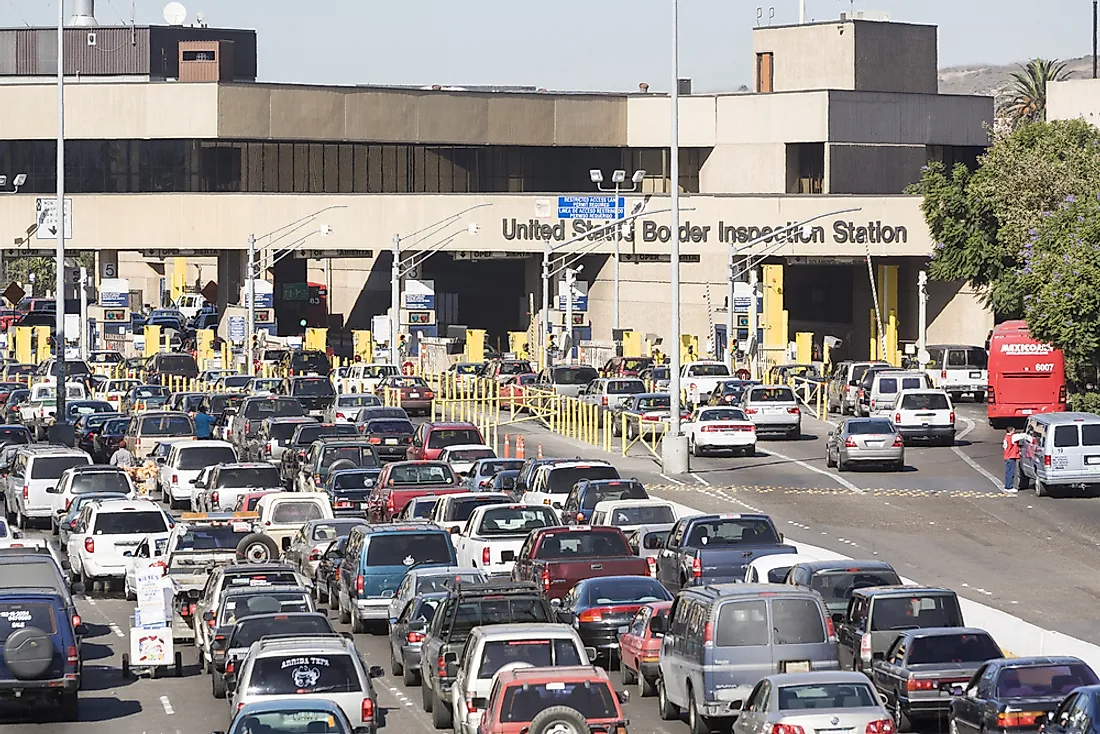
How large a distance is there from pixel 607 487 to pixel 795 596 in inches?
627

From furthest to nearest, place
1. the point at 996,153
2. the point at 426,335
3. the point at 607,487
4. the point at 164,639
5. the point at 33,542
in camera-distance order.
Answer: the point at 426,335, the point at 996,153, the point at 607,487, the point at 33,542, the point at 164,639

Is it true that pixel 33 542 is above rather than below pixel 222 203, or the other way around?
below

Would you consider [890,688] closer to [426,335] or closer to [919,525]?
[919,525]

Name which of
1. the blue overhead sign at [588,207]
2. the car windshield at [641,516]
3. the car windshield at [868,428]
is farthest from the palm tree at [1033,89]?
the car windshield at [641,516]

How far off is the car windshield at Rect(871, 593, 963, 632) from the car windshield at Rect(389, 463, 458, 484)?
57.4 ft

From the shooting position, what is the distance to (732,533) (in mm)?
30688

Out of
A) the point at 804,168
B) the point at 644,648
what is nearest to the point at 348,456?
the point at 644,648

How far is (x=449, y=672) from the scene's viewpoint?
74.0 ft

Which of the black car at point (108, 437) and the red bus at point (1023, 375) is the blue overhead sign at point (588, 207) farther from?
the black car at point (108, 437)

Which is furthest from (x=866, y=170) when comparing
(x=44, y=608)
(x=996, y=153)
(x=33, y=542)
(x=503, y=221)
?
(x=44, y=608)

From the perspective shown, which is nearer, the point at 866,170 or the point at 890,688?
the point at 890,688

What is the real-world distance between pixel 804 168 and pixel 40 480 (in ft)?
215

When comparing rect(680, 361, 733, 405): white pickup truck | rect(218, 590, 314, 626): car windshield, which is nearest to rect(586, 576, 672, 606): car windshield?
rect(218, 590, 314, 626): car windshield

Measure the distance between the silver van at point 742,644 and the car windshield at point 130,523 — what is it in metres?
15.3
